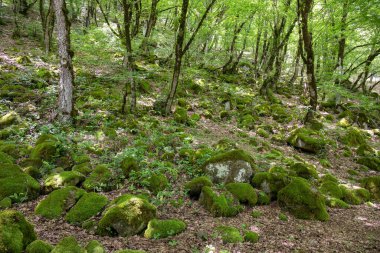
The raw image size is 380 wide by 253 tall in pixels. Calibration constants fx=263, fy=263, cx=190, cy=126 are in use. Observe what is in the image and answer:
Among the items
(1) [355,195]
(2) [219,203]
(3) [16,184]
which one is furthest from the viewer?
(1) [355,195]

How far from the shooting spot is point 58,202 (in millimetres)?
5684

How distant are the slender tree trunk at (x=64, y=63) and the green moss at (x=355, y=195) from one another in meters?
9.61

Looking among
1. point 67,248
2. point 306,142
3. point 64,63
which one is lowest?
point 67,248

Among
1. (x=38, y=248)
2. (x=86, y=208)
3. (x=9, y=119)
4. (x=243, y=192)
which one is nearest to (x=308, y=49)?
(x=243, y=192)

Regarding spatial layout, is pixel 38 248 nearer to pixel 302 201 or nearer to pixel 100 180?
pixel 100 180

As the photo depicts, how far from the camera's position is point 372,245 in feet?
17.6

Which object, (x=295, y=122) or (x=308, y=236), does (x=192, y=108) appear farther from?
(x=308, y=236)

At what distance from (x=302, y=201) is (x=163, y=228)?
11.9ft

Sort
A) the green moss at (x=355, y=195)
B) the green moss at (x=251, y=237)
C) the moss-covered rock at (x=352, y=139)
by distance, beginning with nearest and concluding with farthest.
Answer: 1. the green moss at (x=251, y=237)
2. the green moss at (x=355, y=195)
3. the moss-covered rock at (x=352, y=139)

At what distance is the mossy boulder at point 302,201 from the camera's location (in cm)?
650

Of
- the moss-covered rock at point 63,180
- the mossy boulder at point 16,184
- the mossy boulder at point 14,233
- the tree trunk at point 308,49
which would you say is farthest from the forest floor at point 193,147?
the tree trunk at point 308,49

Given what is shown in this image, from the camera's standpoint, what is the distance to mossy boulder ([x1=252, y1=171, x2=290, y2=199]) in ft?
23.7

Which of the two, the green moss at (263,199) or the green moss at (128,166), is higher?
the green moss at (128,166)

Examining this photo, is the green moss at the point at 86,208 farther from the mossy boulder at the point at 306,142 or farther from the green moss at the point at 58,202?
the mossy boulder at the point at 306,142
